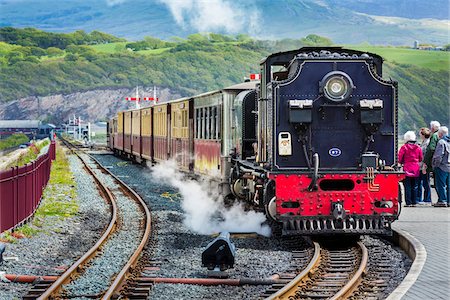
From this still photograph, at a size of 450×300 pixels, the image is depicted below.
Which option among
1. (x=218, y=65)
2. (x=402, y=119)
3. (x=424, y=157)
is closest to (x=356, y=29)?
(x=218, y=65)

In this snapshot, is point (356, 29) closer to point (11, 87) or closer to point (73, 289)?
point (11, 87)

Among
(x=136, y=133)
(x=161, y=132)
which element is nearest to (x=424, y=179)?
(x=161, y=132)

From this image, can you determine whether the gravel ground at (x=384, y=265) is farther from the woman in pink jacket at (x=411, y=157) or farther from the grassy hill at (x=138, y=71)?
the grassy hill at (x=138, y=71)

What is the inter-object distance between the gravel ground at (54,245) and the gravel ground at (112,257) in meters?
0.37

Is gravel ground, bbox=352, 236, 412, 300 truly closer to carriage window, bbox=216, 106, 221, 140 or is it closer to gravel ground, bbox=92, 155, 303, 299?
gravel ground, bbox=92, 155, 303, 299

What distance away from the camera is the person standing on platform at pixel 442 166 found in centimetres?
1755

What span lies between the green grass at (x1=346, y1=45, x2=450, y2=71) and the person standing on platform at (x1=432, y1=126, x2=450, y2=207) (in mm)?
101752

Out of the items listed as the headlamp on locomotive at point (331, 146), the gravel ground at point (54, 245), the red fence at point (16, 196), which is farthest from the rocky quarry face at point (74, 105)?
the headlamp on locomotive at point (331, 146)

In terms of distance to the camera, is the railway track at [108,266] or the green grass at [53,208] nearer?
the railway track at [108,266]

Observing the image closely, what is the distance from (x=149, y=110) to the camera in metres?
35.1

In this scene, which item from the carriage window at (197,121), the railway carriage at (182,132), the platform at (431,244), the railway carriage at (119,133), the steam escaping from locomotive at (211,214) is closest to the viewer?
the platform at (431,244)

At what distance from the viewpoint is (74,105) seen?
17188cm

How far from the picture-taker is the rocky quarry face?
551 feet

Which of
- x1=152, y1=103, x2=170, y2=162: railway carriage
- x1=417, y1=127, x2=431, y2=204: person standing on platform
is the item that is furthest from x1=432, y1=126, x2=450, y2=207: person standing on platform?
x1=152, y1=103, x2=170, y2=162: railway carriage
